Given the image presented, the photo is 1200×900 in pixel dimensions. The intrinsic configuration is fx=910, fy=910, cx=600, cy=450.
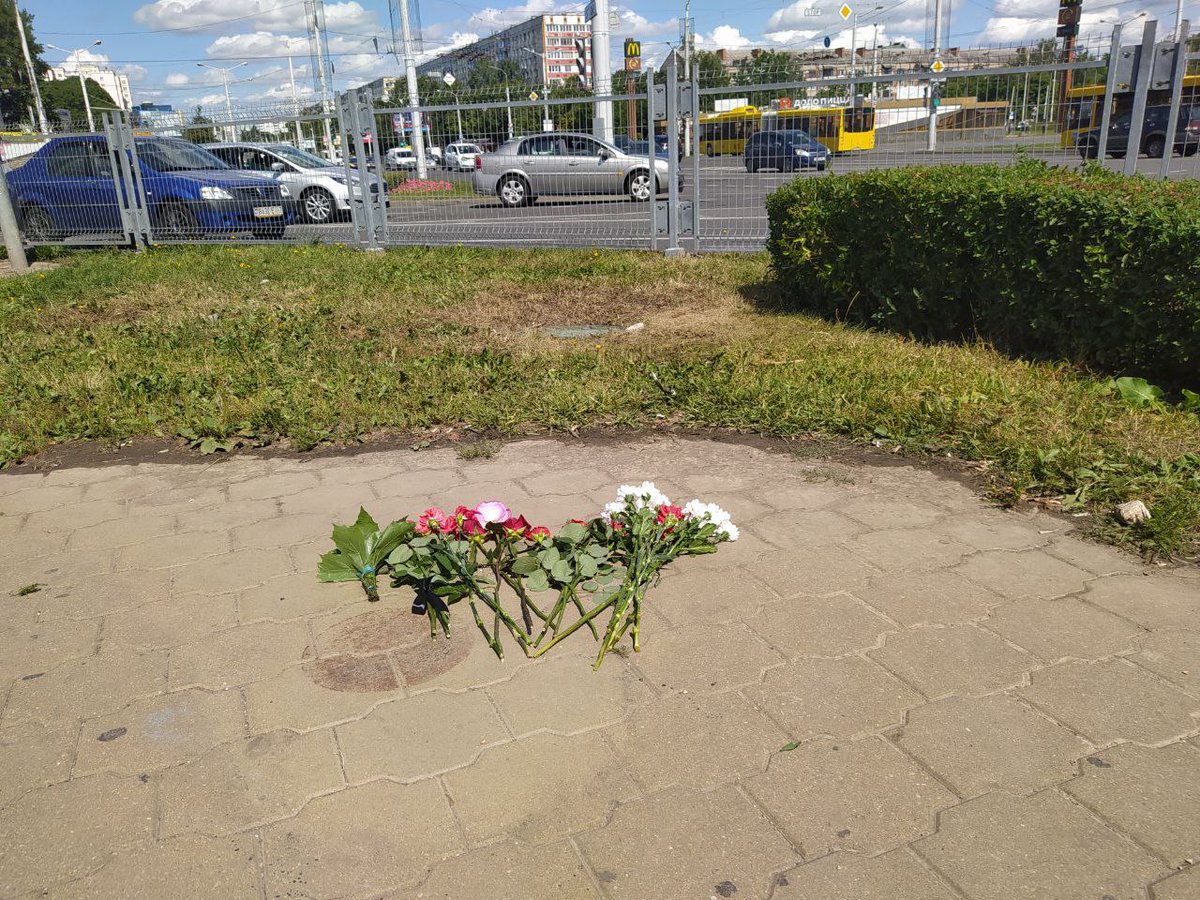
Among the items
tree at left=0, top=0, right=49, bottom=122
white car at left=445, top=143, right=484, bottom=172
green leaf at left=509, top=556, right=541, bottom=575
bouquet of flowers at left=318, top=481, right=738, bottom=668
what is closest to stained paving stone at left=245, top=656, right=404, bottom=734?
bouquet of flowers at left=318, top=481, right=738, bottom=668

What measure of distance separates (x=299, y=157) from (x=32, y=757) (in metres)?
14.0

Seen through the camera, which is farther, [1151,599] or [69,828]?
[1151,599]

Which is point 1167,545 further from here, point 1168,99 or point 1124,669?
point 1168,99

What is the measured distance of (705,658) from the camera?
9.21 ft

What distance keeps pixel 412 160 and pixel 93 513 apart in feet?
32.6

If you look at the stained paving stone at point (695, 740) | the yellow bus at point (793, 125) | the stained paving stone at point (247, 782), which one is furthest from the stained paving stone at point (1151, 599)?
the yellow bus at point (793, 125)

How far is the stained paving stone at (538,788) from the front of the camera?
214cm

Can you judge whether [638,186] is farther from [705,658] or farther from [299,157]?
[705,658]

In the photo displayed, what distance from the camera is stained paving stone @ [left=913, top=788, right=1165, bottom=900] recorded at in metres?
1.92

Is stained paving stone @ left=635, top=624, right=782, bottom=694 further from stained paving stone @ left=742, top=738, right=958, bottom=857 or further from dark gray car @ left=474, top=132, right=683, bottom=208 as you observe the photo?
dark gray car @ left=474, top=132, right=683, bottom=208

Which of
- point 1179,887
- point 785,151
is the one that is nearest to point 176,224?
point 785,151

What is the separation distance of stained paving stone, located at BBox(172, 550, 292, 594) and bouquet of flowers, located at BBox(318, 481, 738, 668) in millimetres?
263

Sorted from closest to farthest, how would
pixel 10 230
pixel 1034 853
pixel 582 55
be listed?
pixel 1034 853, pixel 10 230, pixel 582 55

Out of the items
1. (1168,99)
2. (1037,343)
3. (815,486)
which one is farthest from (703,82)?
(815,486)
